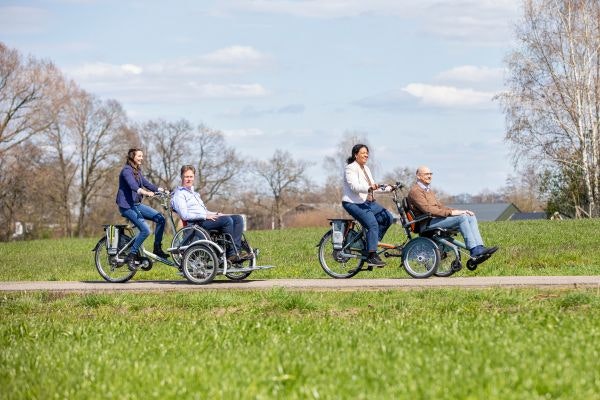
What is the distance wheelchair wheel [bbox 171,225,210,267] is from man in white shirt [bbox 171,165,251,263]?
131 mm

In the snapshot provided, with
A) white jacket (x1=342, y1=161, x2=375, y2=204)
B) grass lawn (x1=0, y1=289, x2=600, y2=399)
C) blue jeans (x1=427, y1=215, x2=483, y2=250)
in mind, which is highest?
white jacket (x1=342, y1=161, x2=375, y2=204)

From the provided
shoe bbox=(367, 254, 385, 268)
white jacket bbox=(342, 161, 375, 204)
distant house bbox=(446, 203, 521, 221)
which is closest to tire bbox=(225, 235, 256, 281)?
white jacket bbox=(342, 161, 375, 204)

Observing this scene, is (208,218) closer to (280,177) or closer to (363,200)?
(363,200)

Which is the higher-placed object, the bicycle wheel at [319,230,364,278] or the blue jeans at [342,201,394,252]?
the blue jeans at [342,201,394,252]

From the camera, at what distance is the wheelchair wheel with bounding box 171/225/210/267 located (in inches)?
595

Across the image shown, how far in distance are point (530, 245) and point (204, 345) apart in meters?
15.9

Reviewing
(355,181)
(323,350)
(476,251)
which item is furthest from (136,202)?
(323,350)

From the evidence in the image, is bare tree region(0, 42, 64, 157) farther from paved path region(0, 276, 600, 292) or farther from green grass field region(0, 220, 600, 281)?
paved path region(0, 276, 600, 292)

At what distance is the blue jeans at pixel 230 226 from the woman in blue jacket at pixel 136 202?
45.0 inches

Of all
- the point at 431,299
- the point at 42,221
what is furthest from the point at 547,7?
the point at 42,221

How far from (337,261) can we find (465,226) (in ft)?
6.67

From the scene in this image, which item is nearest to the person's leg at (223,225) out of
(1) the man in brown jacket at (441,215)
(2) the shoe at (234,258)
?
(2) the shoe at (234,258)

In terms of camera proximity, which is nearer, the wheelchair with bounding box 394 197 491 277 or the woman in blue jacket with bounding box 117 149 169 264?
the wheelchair with bounding box 394 197 491 277

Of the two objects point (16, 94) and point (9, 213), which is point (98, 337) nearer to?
point (16, 94)
